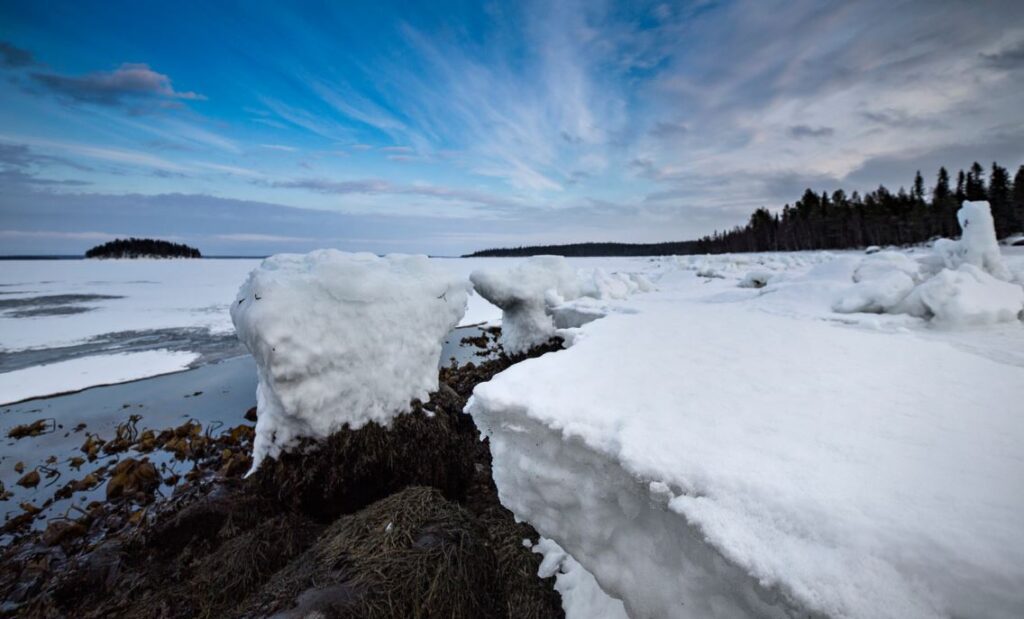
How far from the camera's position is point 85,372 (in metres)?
8.74

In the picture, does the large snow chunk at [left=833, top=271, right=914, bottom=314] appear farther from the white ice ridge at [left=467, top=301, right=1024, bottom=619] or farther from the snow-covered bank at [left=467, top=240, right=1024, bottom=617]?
the white ice ridge at [left=467, top=301, right=1024, bottom=619]

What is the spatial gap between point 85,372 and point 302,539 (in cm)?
878

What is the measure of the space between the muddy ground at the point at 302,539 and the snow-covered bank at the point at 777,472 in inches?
34.0

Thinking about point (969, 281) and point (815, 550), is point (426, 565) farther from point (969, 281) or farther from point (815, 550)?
point (969, 281)

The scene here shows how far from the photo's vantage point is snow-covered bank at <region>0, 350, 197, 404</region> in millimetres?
7734

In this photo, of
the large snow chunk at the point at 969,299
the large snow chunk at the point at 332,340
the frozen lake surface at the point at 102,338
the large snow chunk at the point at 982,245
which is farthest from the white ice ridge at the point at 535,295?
the large snow chunk at the point at 982,245

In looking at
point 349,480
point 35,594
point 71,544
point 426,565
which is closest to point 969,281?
point 426,565

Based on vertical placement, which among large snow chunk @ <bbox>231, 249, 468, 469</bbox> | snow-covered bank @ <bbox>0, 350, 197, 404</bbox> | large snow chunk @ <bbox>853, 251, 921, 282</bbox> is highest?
large snow chunk @ <bbox>853, 251, 921, 282</bbox>

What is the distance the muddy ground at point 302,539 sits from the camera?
270cm

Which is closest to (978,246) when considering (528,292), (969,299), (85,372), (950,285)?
(950,285)

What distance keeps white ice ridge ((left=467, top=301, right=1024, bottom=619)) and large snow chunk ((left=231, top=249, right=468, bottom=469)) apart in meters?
2.55

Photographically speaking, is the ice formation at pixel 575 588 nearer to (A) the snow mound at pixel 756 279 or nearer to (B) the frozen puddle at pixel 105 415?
(B) the frozen puddle at pixel 105 415

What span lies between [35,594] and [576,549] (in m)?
4.80

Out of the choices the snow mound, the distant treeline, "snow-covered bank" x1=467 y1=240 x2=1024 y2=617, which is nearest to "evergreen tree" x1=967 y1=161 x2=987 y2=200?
the distant treeline
